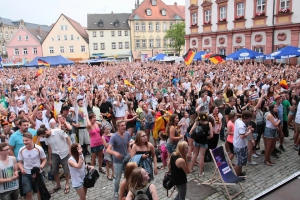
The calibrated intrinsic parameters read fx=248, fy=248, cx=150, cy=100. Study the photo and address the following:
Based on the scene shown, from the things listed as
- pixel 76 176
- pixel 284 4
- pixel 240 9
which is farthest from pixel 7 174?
pixel 240 9

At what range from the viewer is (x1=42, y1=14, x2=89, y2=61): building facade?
55.1 metres

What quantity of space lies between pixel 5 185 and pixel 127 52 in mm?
53110

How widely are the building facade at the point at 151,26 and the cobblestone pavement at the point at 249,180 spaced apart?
163ft

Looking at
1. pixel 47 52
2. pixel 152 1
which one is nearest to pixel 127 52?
pixel 152 1

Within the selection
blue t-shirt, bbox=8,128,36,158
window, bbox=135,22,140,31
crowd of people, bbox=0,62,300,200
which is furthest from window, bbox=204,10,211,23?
Answer: blue t-shirt, bbox=8,128,36,158

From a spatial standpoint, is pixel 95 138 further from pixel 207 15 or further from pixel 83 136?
pixel 207 15

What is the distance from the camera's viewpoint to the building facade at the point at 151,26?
181 feet

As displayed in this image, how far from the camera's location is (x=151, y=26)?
5553cm

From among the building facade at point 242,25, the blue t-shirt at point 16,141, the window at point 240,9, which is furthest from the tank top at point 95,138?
the window at point 240,9

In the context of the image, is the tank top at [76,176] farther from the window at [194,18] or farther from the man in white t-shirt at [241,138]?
the window at [194,18]

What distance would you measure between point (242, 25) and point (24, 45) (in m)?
48.8

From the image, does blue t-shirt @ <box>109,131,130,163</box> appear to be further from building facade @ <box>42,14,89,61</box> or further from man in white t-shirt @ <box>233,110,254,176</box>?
building facade @ <box>42,14,89,61</box>

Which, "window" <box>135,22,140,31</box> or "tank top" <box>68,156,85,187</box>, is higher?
"window" <box>135,22,140,31</box>

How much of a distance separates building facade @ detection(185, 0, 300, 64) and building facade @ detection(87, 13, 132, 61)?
25422 mm
